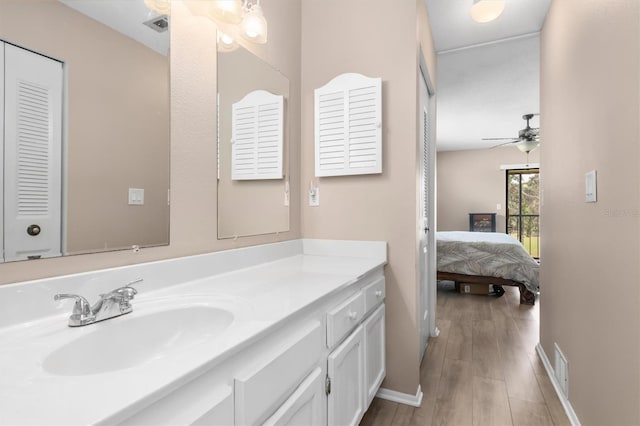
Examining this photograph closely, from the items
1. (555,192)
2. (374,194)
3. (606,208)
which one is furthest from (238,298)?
(555,192)

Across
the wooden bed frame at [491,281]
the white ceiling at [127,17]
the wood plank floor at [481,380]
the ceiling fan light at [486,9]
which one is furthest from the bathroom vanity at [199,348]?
the wooden bed frame at [491,281]

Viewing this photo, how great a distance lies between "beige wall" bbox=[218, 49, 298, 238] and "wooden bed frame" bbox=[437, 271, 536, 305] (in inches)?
117

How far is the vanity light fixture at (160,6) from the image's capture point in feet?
3.78

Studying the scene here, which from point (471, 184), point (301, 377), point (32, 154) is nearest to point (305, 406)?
point (301, 377)

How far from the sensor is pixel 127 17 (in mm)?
1092

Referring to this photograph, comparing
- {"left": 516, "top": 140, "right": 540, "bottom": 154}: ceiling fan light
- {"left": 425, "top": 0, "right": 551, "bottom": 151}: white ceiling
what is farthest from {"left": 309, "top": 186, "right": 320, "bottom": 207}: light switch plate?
{"left": 516, "top": 140, "right": 540, "bottom": 154}: ceiling fan light

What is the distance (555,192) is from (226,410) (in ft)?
7.24

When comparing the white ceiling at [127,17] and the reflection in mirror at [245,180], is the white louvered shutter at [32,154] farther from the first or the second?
the reflection in mirror at [245,180]

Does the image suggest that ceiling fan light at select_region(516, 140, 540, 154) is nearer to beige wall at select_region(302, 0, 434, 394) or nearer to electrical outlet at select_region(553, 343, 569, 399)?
electrical outlet at select_region(553, 343, 569, 399)

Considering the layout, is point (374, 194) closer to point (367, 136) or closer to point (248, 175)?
point (367, 136)

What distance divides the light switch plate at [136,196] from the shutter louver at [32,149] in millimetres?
237

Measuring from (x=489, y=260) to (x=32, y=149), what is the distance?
426cm

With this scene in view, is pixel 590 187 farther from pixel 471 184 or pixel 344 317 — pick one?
pixel 471 184

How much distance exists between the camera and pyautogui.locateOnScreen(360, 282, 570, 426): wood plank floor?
68.2 inches
